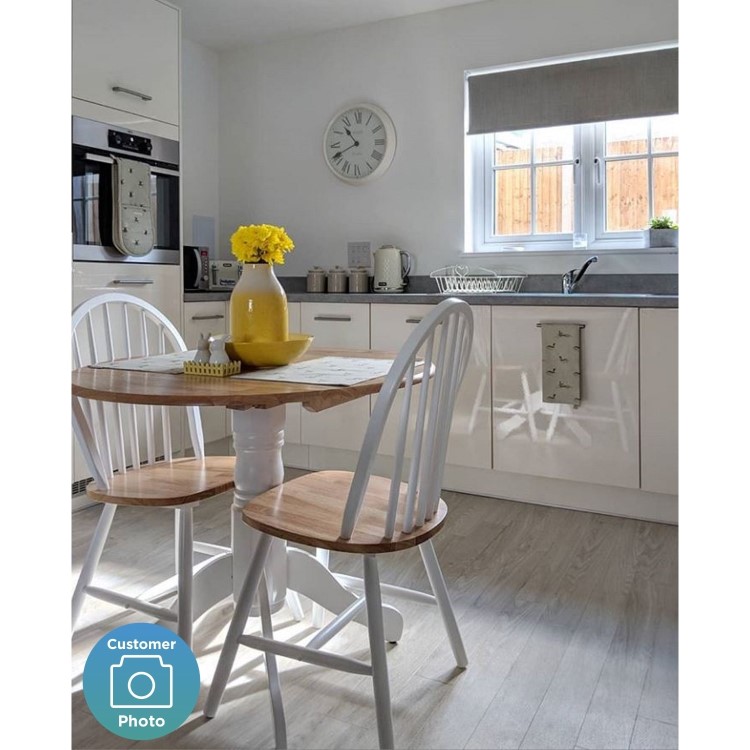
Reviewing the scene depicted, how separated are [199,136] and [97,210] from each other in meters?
1.52

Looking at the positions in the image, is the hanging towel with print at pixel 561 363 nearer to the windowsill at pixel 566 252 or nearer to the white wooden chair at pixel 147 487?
the windowsill at pixel 566 252

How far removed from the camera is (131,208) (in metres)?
3.17

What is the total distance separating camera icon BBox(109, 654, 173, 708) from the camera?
954 millimetres

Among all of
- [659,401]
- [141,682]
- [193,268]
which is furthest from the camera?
[193,268]

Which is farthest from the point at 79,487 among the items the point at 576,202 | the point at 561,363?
the point at 576,202

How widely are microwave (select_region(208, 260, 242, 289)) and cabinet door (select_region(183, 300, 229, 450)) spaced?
0.26 meters

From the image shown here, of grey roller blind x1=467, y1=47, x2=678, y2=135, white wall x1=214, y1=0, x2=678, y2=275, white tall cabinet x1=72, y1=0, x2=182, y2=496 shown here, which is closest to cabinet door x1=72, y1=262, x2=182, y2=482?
white tall cabinet x1=72, y1=0, x2=182, y2=496

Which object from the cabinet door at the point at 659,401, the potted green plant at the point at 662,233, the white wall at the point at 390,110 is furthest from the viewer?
the white wall at the point at 390,110

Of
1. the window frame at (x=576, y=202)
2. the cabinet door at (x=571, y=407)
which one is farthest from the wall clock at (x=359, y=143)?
the cabinet door at (x=571, y=407)

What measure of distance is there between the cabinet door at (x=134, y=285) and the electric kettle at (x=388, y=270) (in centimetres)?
101

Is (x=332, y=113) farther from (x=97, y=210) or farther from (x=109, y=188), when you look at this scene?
(x=97, y=210)

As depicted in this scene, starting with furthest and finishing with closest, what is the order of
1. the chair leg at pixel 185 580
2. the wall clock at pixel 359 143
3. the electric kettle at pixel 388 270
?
the wall clock at pixel 359 143
the electric kettle at pixel 388 270
the chair leg at pixel 185 580

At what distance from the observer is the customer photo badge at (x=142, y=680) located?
96 centimetres
